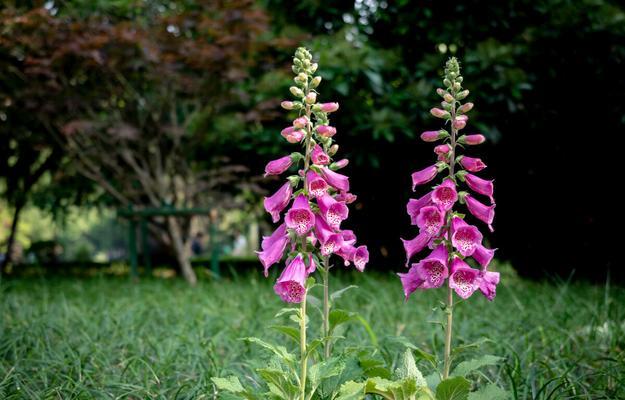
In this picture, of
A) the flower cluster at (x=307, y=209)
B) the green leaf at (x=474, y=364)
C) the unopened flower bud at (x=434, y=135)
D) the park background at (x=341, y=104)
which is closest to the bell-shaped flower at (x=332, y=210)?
the flower cluster at (x=307, y=209)

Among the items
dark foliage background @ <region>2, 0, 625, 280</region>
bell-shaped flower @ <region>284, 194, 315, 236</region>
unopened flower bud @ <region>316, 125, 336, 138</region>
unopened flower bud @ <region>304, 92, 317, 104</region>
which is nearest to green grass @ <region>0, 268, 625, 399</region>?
bell-shaped flower @ <region>284, 194, 315, 236</region>

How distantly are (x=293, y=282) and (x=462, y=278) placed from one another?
0.47 metres

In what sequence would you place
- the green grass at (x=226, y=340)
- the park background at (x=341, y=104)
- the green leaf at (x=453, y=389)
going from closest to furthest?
1. the green leaf at (x=453, y=389)
2. the green grass at (x=226, y=340)
3. the park background at (x=341, y=104)

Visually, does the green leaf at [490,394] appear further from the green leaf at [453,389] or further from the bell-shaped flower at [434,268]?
the bell-shaped flower at [434,268]

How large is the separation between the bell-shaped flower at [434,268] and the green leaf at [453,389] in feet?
0.82

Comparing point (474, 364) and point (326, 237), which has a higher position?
point (326, 237)

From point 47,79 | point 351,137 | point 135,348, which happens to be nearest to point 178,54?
point 47,79

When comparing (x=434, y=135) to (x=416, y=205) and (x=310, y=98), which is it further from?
(x=310, y=98)

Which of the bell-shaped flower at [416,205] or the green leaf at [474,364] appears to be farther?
the bell-shaped flower at [416,205]

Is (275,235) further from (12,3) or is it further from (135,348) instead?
(12,3)

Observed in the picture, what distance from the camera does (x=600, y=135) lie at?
20.6ft

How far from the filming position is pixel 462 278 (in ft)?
5.54

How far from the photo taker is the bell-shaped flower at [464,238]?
1.63 meters

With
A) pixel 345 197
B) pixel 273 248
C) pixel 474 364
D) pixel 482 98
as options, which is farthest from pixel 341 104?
pixel 474 364
